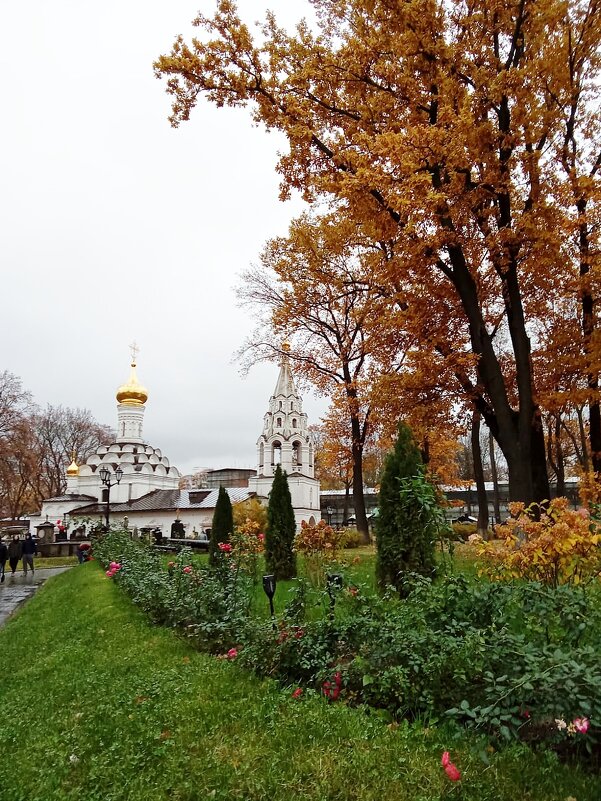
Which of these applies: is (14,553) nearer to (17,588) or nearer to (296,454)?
(17,588)

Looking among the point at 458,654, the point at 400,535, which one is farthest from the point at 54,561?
the point at 458,654

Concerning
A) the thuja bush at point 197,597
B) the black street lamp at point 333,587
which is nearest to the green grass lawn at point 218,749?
the thuja bush at point 197,597

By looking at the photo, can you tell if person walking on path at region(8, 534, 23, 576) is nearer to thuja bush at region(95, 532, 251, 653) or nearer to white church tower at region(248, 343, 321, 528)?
thuja bush at region(95, 532, 251, 653)

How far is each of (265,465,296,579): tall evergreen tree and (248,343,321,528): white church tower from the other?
24808 millimetres

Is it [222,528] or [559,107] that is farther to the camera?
[222,528]

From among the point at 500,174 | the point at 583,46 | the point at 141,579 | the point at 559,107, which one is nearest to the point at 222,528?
the point at 141,579

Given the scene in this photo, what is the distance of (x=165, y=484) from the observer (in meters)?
44.0

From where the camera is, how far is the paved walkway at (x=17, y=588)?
12.6 meters

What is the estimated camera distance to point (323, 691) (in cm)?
394

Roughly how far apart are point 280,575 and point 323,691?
6.96 m

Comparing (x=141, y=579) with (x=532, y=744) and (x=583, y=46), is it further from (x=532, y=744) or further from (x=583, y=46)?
(x=583, y=46)

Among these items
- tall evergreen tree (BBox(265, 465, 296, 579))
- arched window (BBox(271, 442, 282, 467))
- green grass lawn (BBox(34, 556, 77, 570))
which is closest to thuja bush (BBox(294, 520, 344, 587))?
tall evergreen tree (BBox(265, 465, 296, 579))

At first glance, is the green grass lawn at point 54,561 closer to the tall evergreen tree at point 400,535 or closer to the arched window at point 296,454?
the arched window at point 296,454

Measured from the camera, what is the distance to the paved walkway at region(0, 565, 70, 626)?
41.2 feet
